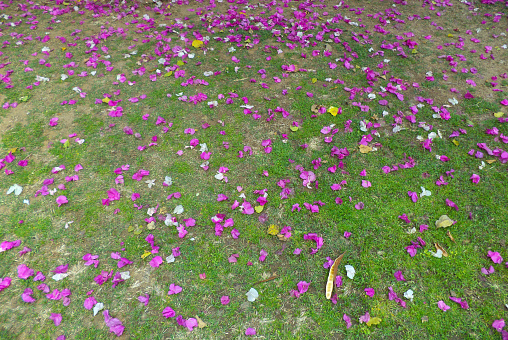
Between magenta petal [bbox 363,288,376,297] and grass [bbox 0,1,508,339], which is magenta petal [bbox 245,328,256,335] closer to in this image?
grass [bbox 0,1,508,339]

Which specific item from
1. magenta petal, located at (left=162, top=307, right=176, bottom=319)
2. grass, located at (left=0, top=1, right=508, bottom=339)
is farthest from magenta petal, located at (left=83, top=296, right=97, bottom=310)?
magenta petal, located at (left=162, top=307, right=176, bottom=319)

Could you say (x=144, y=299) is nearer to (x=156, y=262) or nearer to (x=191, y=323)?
(x=156, y=262)

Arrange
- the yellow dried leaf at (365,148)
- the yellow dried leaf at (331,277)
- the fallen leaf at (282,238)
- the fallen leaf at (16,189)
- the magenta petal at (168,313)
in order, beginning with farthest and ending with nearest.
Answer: the yellow dried leaf at (365,148), the fallen leaf at (16,189), the fallen leaf at (282,238), the yellow dried leaf at (331,277), the magenta petal at (168,313)

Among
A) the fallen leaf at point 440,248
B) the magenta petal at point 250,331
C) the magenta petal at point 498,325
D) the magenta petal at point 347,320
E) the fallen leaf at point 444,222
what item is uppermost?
the fallen leaf at point 444,222

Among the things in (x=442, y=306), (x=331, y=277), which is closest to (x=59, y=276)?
(x=331, y=277)

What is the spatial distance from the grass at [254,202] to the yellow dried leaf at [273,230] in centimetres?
5

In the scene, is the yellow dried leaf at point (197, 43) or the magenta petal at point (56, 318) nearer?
the magenta petal at point (56, 318)

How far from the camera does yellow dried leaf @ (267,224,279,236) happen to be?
3.22m

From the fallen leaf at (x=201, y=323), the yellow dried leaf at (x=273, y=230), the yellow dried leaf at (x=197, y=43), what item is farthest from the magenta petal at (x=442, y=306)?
Answer: the yellow dried leaf at (x=197, y=43)

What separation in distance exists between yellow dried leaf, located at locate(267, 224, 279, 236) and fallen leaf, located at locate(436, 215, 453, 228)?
182 centimetres

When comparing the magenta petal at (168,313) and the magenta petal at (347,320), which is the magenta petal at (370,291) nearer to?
the magenta petal at (347,320)

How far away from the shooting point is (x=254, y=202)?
11.5 ft

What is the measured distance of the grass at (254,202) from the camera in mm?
2717

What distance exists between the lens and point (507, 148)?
404cm
